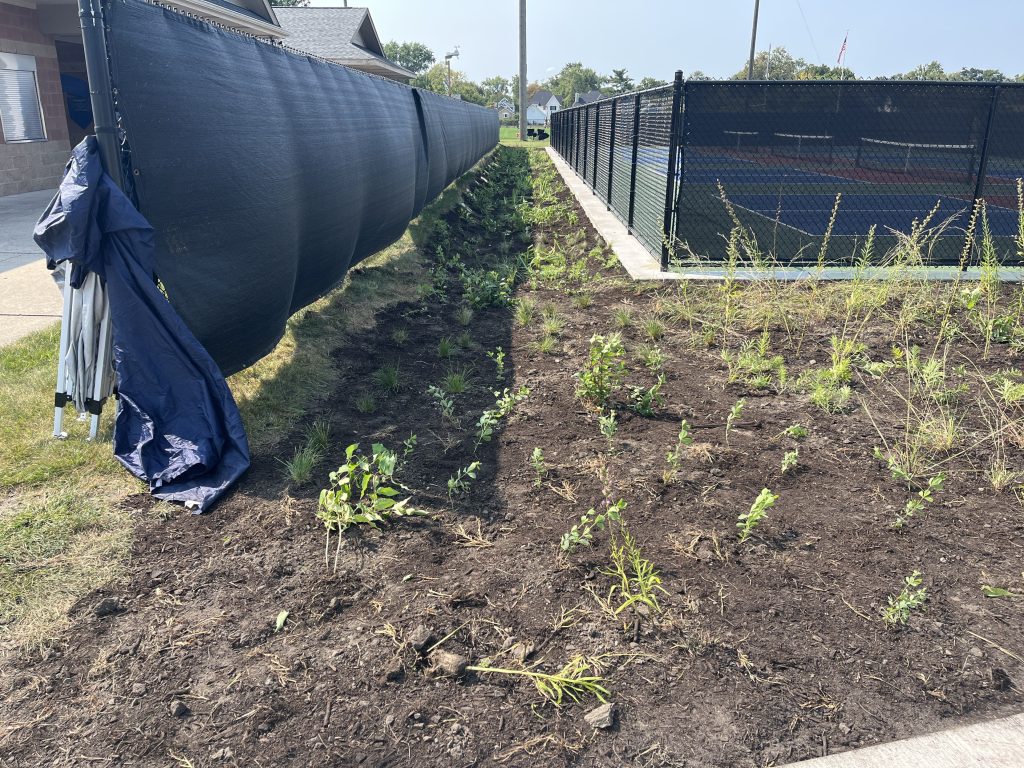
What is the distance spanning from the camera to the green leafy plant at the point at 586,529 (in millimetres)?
2676

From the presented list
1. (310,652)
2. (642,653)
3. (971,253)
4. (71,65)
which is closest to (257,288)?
(310,652)

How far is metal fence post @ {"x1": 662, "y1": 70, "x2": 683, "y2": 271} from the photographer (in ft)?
21.8

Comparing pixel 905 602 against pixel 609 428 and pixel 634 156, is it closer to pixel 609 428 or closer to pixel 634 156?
pixel 609 428

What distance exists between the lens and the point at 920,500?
3035 millimetres

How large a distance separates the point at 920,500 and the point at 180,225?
3403 mm

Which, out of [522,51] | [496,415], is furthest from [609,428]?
[522,51]

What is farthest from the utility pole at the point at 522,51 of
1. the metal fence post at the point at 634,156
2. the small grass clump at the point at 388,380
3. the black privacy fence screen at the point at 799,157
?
the small grass clump at the point at 388,380

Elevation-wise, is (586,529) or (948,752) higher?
(586,529)

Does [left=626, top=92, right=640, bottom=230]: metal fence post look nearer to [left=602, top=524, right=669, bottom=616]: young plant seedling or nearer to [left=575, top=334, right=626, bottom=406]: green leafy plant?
[left=575, top=334, right=626, bottom=406]: green leafy plant

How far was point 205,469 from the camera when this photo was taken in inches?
126

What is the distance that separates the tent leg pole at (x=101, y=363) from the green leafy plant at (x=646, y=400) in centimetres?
262

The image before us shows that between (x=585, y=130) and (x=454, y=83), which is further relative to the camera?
(x=454, y=83)

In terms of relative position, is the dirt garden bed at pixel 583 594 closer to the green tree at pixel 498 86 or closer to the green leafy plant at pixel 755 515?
the green leafy plant at pixel 755 515

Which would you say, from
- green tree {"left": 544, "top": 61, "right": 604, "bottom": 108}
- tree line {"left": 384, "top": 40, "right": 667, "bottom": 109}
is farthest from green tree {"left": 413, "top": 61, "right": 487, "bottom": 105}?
green tree {"left": 544, "top": 61, "right": 604, "bottom": 108}
